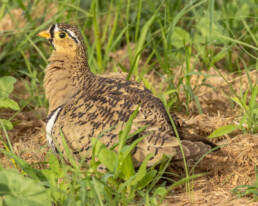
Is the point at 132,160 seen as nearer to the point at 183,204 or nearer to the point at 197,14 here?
the point at 183,204

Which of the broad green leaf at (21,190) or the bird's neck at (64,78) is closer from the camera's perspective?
the broad green leaf at (21,190)

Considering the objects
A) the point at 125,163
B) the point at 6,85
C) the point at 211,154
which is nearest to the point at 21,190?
the point at 125,163

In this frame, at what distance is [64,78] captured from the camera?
145 inches

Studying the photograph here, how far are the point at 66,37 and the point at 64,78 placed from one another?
33 centimetres

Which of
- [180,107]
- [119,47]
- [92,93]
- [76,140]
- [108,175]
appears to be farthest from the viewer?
[119,47]

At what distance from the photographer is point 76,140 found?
127 inches

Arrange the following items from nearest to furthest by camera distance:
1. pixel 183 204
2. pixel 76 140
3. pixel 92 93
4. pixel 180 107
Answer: pixel 183 204
pixel 76 140
pixel 92 93
pixel 180 107

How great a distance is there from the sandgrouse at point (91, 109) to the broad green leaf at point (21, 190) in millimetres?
379

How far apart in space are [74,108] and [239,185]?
1.32m

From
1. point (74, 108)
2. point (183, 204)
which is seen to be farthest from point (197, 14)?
point (183, 204)

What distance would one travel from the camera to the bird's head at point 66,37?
3.68 meters

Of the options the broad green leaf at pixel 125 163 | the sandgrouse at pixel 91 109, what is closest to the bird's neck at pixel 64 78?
the sandgrouse at pixel 91 109

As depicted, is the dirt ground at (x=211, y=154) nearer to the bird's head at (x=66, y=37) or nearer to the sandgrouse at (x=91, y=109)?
the sandgrouse at (x=91, y=109)

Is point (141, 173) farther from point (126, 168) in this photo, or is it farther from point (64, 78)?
point (64, 78)
